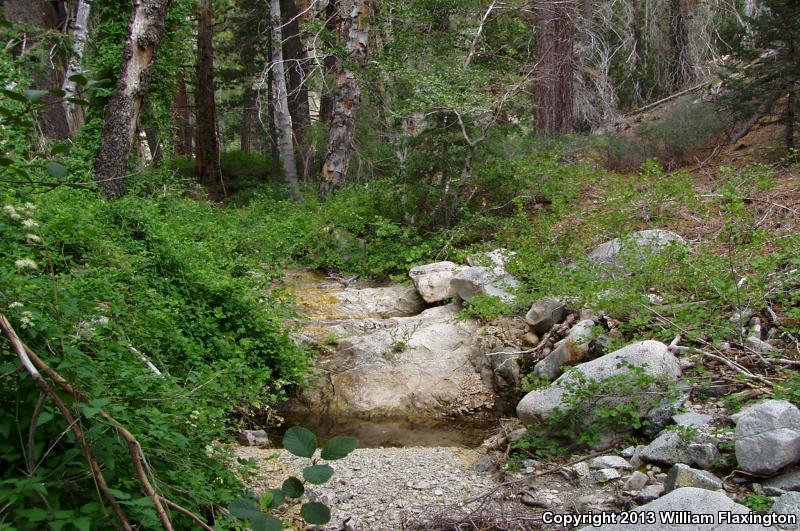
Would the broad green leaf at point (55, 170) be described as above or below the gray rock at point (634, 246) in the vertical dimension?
above

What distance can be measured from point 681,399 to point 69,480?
3.80 m

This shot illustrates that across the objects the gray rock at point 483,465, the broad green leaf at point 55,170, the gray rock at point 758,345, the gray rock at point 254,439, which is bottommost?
the gray rock at point 483,465

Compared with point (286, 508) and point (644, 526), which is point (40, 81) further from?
point (644, 526)

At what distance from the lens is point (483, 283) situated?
24.6 feet

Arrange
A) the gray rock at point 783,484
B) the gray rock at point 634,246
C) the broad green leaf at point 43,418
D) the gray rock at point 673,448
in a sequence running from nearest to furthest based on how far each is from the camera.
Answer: the broad green leaf at point 43,418, the gray rock at point 783,484, the gray rock at point 673,448, the gray rock at point 634,246

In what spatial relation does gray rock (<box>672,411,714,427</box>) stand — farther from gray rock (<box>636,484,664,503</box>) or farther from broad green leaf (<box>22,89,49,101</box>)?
broad green leaf (<box>22,89,49,101</box>)

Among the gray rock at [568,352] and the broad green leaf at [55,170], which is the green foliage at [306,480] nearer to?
the broad green leaf at [55,170]

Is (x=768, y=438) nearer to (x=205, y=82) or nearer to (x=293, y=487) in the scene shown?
(x=293, y=487)

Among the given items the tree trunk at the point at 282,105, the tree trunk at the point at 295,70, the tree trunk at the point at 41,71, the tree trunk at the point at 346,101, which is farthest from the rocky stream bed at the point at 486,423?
the tree trunk at the point at 295,70

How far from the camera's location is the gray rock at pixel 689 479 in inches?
140

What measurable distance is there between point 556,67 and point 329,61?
654 cm

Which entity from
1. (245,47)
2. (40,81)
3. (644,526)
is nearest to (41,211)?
(644,526)

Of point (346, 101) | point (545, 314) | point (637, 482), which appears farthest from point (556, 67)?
point (637, 482)

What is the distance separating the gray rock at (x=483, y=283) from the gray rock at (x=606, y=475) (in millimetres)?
3098
